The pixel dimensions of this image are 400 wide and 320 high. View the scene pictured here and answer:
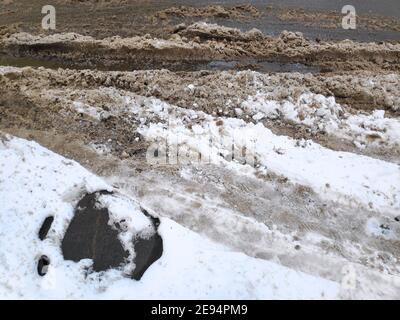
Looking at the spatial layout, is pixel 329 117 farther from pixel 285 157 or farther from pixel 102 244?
pixel 102 244

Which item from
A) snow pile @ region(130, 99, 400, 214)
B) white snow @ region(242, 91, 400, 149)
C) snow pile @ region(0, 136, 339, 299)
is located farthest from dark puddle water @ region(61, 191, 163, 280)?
white snow @ region(242, 91, 400, 149)

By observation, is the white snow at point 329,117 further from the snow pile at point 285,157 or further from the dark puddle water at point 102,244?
the dark puddle water at point 102,244

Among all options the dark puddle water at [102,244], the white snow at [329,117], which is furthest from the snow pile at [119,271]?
the white snow at [329,117]

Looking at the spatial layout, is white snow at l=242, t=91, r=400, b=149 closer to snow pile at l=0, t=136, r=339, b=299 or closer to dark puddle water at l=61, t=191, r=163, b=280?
snow pile at l=0, t=136, r=339, b=299

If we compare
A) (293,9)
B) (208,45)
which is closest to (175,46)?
(208,45)

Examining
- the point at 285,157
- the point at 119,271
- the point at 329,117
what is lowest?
the point at 119,271

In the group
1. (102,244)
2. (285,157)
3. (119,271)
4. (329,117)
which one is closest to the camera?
(119,271)

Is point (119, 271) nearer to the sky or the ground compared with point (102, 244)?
nearer to the ground

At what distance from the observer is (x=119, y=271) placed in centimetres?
715

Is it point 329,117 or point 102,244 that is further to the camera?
point 329,117

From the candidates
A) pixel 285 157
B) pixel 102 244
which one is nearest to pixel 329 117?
pixel 285 157

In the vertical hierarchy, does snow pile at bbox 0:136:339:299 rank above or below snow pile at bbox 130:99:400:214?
below

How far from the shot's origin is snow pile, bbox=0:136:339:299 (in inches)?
272
